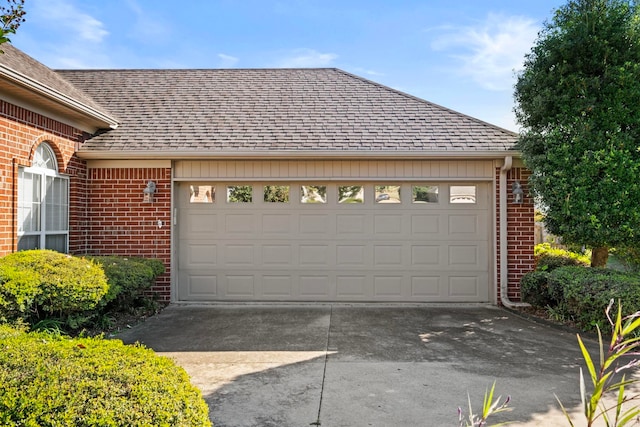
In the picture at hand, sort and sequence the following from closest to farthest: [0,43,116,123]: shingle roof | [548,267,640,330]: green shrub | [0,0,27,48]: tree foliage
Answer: [0,0,27,48]: tree foliage < [548,267,640,330]: green shrub < [0,43,116,123]: shingle roof

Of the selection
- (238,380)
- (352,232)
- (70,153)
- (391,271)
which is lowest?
(238,380)

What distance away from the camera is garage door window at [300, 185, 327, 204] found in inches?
372

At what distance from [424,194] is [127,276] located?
17.8 feet

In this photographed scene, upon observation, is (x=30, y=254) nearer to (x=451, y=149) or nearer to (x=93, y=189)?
(x=93, y=189)

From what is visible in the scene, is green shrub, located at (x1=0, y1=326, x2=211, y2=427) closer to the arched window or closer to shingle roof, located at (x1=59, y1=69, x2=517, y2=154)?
the arched window

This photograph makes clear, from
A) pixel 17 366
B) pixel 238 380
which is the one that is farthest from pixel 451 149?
pixel 17 366

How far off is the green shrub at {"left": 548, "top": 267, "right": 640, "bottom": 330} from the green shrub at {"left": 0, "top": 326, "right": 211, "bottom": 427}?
18.9ft

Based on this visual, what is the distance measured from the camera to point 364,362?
5520 mm

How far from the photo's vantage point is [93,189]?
9328 millimetres

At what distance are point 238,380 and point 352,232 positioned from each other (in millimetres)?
4851

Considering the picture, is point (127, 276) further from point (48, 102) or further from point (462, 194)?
point (462, 194)

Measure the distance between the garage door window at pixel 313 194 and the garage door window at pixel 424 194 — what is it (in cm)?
169

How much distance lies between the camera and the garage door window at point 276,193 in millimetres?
9469

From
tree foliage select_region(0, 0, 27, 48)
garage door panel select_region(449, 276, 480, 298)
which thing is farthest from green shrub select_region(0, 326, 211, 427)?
garage door panel select_region(449, 276, 480, 298)
